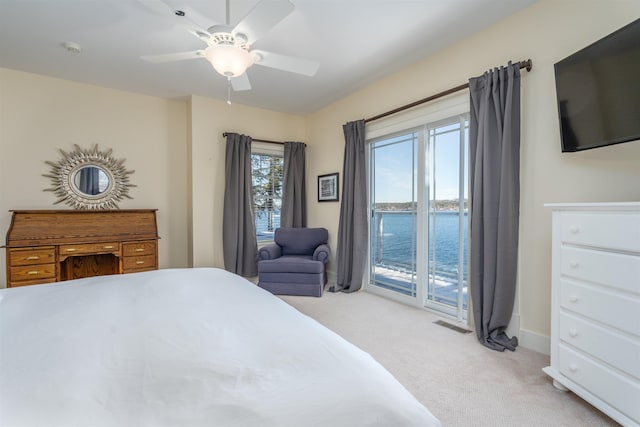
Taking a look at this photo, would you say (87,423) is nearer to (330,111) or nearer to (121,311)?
(121,311)

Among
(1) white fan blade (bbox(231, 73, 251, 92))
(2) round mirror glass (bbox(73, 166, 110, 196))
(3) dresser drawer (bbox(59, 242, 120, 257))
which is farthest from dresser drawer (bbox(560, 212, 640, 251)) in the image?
(2) round mirror glass (bbox(73, 166, 110, 196))

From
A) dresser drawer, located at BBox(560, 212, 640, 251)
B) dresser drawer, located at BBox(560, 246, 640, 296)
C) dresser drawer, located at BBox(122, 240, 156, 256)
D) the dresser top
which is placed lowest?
dresser drawer, located at BBox(122, 240, 156, 256)

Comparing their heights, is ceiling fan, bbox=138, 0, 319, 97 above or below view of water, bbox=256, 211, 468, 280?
above

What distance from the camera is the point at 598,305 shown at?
152cm

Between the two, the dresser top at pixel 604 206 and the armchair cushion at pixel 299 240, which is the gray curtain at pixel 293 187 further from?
the dresser top at pixel 604 206

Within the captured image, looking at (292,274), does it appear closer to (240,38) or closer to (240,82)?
(240,82)

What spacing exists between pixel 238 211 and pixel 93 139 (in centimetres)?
202

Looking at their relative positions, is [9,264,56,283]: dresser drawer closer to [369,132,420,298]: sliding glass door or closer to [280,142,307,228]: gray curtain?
[280,142,307,228]: gray curtain

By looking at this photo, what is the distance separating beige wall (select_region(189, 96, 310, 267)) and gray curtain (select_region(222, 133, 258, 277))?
14 cm

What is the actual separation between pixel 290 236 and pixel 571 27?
357cm

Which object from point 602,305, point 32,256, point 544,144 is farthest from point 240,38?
point 32,256

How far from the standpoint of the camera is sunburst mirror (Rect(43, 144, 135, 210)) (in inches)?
139

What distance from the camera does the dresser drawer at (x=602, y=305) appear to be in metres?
1.37

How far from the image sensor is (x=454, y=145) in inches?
116
